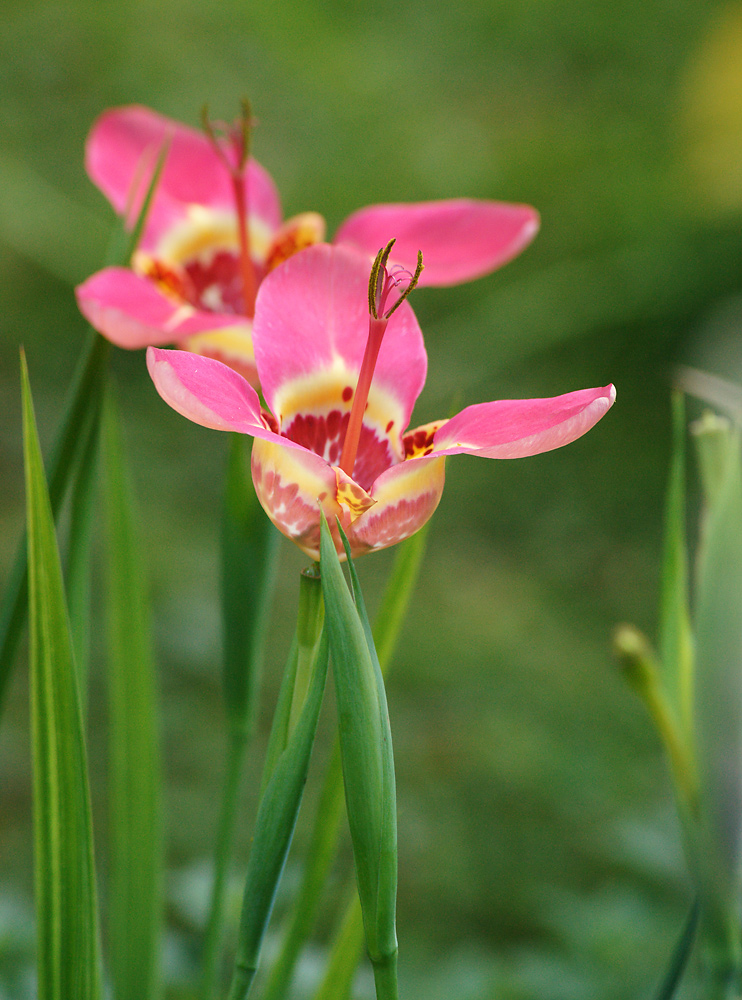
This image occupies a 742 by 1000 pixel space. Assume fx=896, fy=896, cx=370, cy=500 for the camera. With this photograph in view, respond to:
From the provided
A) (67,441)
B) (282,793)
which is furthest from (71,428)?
(282,793)

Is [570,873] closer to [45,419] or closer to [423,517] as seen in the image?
[423,517]

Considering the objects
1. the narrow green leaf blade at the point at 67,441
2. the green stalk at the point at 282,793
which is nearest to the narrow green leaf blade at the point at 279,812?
the green stalk at the point at 282,793

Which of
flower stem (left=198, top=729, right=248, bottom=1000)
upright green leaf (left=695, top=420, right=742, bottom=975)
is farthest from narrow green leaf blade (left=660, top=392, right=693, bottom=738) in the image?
flower stem (left=198, top=729, right=248, bottom=1000)

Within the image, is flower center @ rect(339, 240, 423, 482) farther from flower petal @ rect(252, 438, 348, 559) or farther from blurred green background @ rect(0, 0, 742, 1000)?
blurred green background @ rect(0, 0, 742, 1000)

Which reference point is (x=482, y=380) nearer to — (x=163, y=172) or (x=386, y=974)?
(x=163, y=172)

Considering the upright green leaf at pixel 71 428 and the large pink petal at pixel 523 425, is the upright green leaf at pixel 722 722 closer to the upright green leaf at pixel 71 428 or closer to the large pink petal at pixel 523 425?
the large pink petal at pixel 523 425

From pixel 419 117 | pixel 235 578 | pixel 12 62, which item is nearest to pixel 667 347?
pixel 419 117
